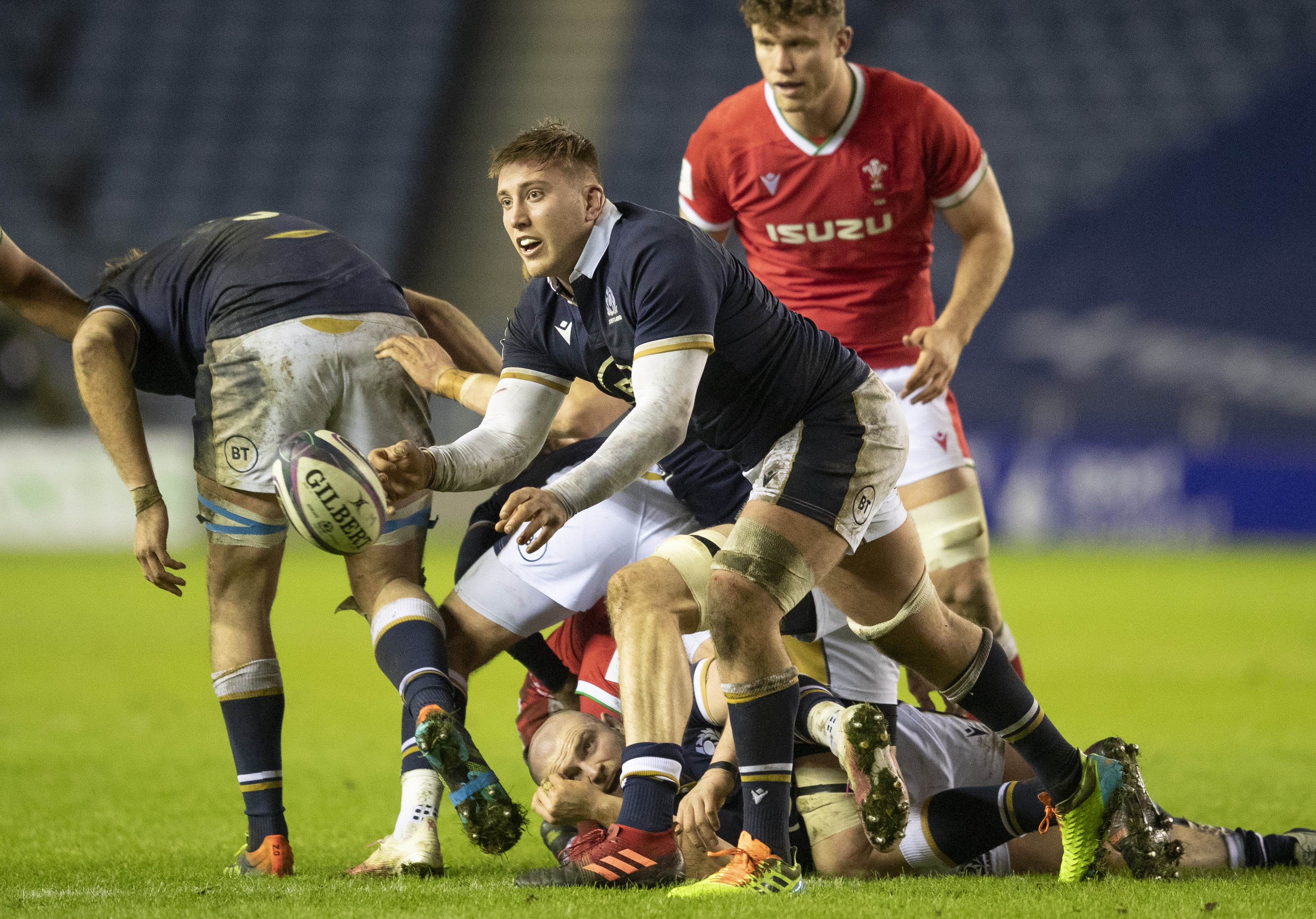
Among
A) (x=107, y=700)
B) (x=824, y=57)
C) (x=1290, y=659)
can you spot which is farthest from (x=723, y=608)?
(x=1290, y=659)

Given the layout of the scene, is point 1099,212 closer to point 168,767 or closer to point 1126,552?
point 1126,552

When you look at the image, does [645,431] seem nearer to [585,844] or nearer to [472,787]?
[472,787]

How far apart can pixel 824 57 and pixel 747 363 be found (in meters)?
1.66

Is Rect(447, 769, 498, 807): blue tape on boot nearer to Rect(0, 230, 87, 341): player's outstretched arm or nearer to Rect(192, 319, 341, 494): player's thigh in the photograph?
Rect(192, 319, 341, 494): player's thigh

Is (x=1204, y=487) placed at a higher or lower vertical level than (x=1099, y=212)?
lower

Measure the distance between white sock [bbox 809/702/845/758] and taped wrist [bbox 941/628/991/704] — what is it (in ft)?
0.98

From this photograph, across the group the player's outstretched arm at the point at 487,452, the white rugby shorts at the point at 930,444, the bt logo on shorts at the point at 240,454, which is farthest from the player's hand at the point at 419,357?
the white rugby shorts at the point at 930,444

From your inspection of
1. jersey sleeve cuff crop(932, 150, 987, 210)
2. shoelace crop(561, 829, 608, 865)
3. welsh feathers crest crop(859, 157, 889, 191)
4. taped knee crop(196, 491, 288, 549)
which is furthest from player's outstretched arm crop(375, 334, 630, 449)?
jersey sleeve cuff crop(932, 150, 987, 210)

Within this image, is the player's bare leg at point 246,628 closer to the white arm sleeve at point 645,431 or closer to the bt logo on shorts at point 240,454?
the bt logo on shorts at point 240,454

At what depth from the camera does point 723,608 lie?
11.4 feet

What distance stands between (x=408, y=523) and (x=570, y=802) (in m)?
0.98

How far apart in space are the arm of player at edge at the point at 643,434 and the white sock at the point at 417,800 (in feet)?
3.24

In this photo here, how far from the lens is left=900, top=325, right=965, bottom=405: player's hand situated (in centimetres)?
479

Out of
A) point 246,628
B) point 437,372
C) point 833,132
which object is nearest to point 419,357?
point 437,372
